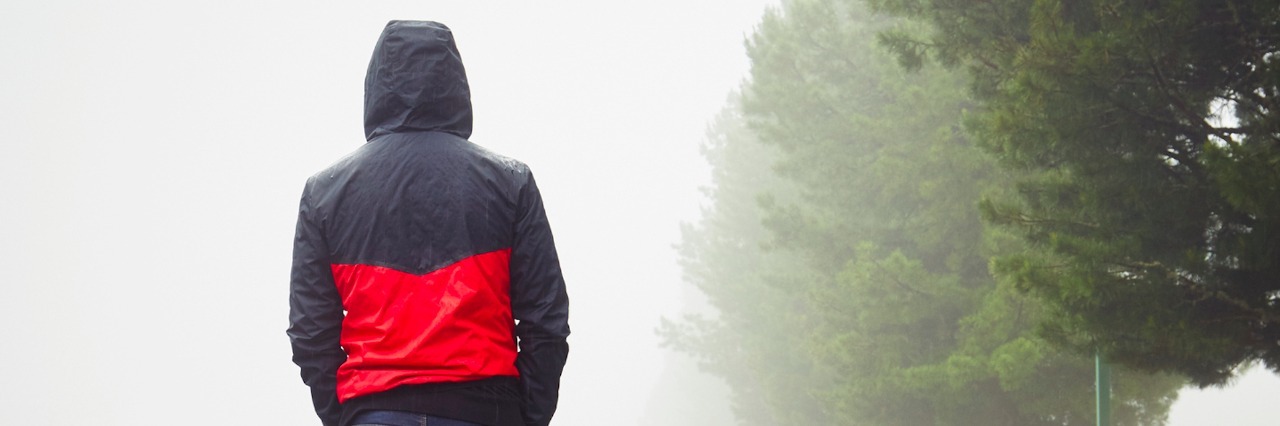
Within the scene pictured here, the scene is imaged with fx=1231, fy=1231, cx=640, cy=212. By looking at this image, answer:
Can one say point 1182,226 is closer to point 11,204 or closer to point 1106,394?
point 1106,394

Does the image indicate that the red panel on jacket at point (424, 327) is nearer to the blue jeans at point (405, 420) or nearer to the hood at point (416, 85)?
the blue jeans at point (405, 420)

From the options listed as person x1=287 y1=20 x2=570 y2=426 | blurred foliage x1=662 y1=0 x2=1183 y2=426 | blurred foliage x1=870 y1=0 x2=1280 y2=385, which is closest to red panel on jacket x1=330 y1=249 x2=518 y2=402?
person x1=287 y1=20 x2=570 y2=426

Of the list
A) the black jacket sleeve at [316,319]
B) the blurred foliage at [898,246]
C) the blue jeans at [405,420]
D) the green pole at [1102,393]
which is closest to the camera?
the blue jeans at [405,420]

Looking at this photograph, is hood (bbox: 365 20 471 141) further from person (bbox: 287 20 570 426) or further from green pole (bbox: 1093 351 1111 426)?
green pole (bbox: 1093 351 1111 426)

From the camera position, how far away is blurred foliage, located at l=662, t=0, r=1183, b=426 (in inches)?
379

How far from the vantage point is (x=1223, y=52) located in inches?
232

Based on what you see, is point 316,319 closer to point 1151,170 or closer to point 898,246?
point 1151,170

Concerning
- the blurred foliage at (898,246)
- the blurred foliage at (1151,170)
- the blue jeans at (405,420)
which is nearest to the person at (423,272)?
the blue jeans at (405,420)

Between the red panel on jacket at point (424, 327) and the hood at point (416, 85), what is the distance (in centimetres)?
42

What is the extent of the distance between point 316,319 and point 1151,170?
14.8ft

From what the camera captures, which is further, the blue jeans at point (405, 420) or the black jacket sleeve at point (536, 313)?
the black jacket sleeve at point (536, 313)

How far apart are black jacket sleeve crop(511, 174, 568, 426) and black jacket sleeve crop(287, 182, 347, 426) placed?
0.48m

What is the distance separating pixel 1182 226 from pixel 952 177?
5.17 m

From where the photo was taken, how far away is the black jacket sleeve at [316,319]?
322cm
